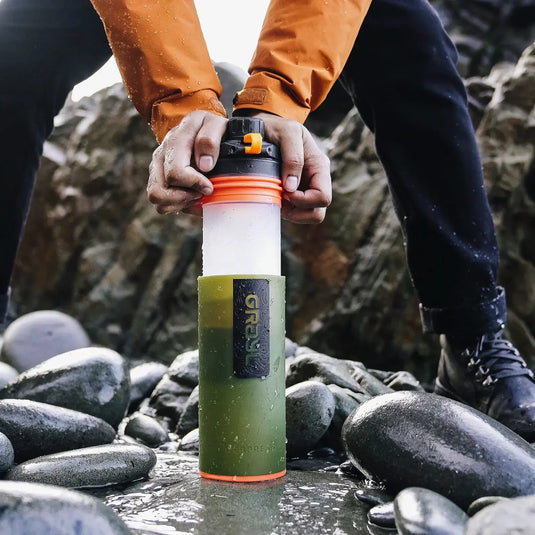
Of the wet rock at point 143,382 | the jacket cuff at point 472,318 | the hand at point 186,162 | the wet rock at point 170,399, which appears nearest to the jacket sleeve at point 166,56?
the hand at point 186,162

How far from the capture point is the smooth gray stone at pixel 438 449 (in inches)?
58.4

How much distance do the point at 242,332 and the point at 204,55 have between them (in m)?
0.87

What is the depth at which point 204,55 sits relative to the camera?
6.51ft

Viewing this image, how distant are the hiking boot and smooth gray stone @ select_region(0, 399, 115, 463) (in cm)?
136

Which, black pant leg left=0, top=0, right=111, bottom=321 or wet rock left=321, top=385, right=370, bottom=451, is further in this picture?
black pant leg left=0, top=0, right=111, bottom=321

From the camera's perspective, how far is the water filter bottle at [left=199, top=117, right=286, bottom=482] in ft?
5.45

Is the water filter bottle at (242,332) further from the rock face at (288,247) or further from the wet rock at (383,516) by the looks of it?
the rock face at (288,247)

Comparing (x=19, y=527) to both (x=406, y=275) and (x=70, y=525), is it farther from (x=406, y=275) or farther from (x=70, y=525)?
(x=406, y=275)

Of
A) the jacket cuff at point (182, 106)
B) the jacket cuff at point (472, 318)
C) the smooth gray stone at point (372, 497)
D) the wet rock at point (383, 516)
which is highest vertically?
the jacket cuff at point (182, 106)

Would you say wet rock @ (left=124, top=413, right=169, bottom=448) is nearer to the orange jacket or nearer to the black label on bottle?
the black label on bottle

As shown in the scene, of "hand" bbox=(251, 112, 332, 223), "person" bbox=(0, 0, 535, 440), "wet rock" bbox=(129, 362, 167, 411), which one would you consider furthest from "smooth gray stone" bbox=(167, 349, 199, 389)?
"hand" bbox=(251, 112, 332, 223)

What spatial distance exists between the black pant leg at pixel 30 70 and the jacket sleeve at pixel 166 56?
811 mm

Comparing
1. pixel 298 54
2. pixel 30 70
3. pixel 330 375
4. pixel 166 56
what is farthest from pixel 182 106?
pixel 330 375

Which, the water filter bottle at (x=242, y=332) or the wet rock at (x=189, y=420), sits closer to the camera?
Result: the water filter bottle at (x=242, y=332)
